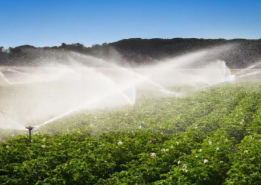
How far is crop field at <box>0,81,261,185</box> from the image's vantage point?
23.9ft

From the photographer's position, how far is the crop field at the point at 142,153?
7.27 metres

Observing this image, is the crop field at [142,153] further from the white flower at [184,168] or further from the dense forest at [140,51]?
the dense forest at [140,51]

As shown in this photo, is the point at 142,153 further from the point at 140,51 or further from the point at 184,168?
the point at 140,51

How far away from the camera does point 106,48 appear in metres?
67.2

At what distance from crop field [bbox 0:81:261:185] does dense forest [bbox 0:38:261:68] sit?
42934 mm

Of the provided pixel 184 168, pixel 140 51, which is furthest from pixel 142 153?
pixel 140 51

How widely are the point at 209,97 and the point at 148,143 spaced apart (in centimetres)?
1015

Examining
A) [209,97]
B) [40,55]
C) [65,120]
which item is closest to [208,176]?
[65,120]

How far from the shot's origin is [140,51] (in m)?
69.6

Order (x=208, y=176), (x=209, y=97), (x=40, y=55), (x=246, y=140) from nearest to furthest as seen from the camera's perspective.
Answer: (x=208, y=176) < (x=246, y=140) < (x=209, y=97) < (x=40, y=55)

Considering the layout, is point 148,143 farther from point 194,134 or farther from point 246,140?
point 246,140

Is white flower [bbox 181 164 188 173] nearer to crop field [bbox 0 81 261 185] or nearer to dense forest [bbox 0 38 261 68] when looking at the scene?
crop field [bbox 0 81 261 185]

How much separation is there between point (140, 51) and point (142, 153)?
6166cm

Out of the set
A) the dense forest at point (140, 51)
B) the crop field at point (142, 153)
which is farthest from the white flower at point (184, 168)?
the dense forest at point (140, 51)
